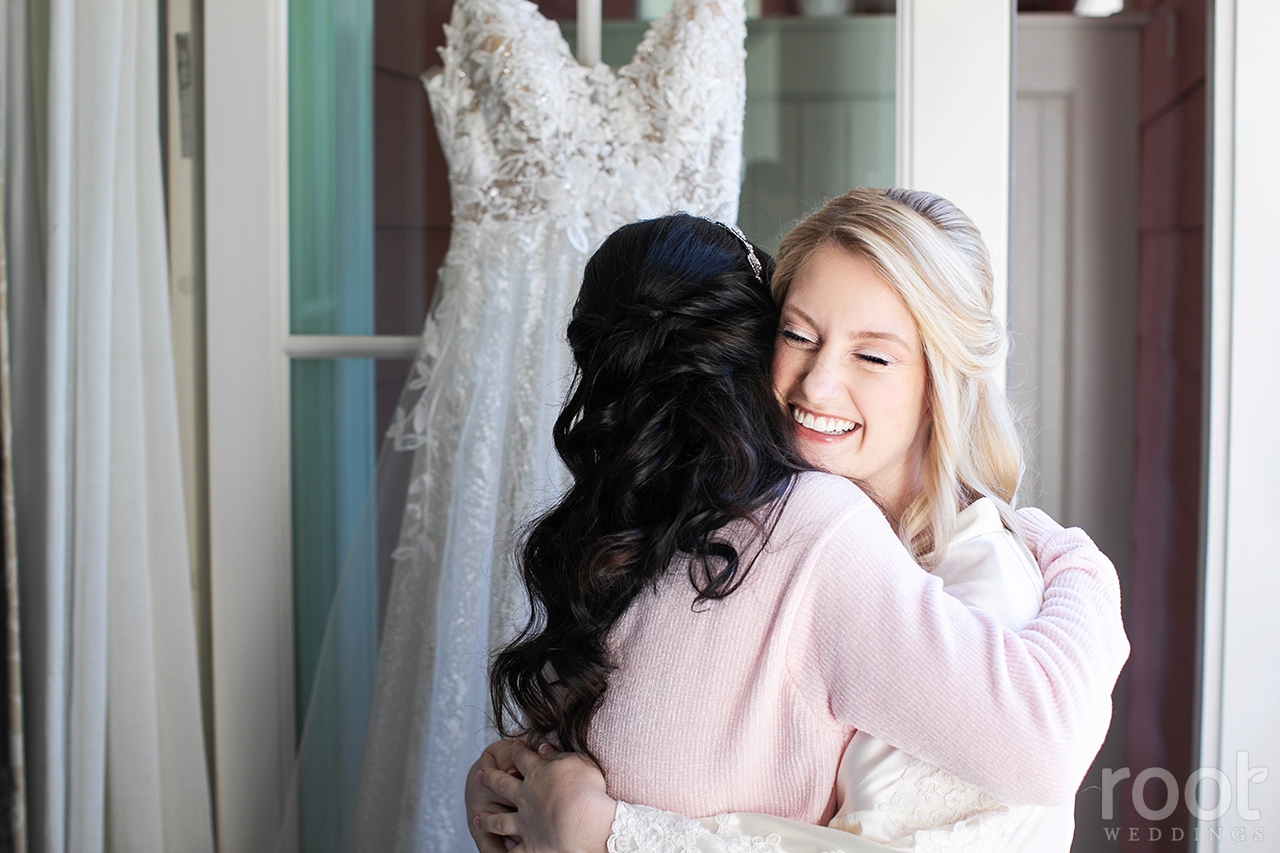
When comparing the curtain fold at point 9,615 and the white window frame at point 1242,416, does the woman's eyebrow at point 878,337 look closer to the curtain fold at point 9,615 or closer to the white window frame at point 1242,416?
the white window frame at point 1242,416

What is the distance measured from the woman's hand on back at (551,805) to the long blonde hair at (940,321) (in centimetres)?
37

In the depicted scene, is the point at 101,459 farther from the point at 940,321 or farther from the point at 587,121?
the point at 940,321

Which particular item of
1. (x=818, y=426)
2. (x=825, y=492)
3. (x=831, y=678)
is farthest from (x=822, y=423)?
(x=831, y=678)

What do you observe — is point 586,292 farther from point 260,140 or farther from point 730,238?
point 260,140

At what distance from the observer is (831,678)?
0.62 meters

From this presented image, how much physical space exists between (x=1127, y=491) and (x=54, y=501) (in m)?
1.61

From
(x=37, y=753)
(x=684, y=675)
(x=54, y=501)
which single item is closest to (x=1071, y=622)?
(x=684, y=675)

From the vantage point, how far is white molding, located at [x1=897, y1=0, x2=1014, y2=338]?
3.79ft

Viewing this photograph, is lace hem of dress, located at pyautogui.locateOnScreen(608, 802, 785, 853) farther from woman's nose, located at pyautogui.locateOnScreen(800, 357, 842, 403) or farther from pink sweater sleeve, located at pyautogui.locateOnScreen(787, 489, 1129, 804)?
woman's nose, located at pyautogui.locateOnScreen(800, 357, 842, 403)

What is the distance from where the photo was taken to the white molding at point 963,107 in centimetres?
116

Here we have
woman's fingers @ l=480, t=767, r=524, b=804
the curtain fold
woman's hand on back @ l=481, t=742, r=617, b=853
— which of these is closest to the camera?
woman's hand on back @ l=481, t=742, r=617, b=853

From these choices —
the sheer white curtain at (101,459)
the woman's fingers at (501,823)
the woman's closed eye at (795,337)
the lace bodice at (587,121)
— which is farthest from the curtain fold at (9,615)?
the woman's closed eye at (795,337)

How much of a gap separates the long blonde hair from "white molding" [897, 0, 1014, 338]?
1.19ft

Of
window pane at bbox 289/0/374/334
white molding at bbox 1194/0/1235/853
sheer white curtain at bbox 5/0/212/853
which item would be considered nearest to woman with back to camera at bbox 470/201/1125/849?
white molding at bbox 1194/0/1235/853
